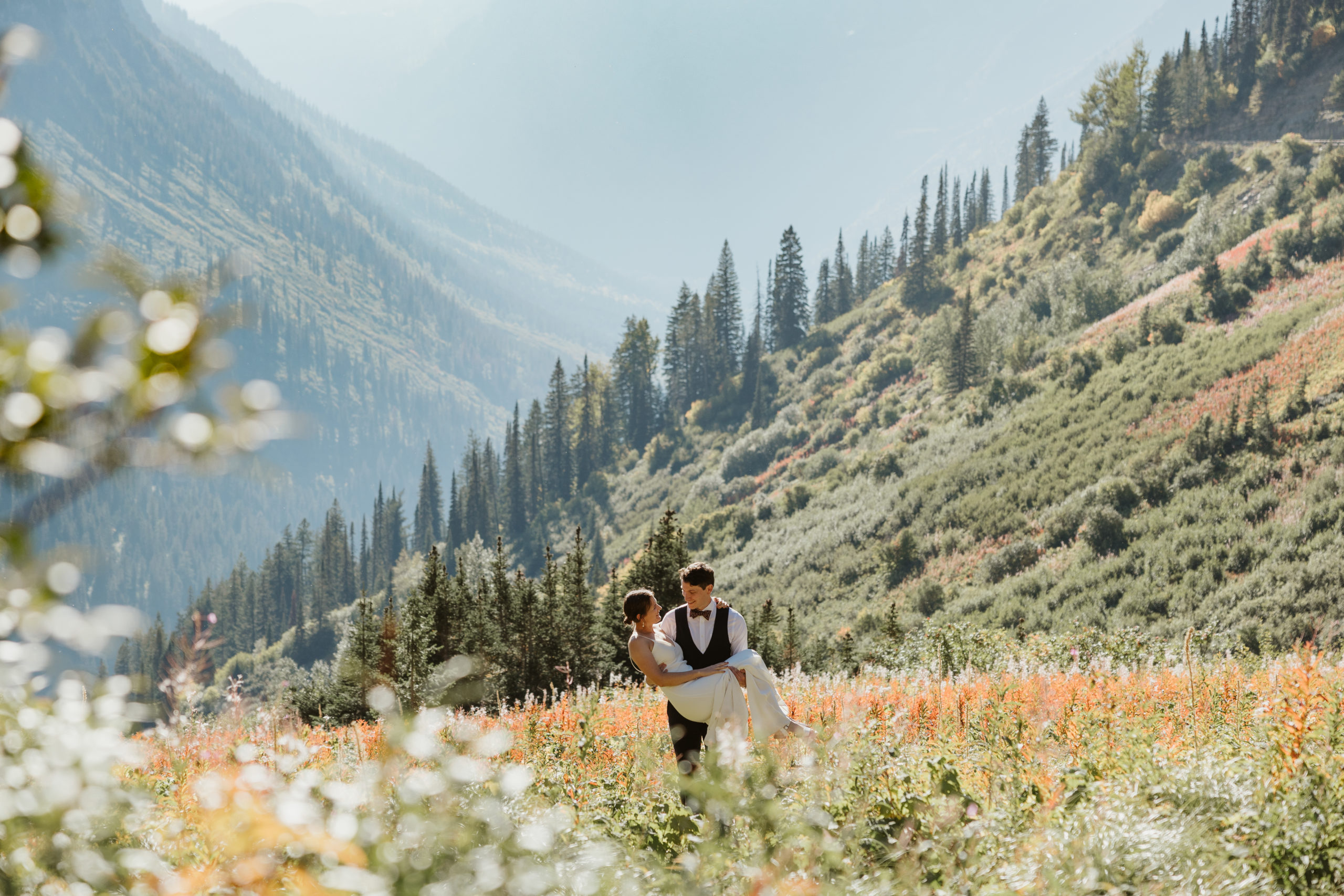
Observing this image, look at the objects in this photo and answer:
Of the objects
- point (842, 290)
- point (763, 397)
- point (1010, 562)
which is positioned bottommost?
point (1010, 562)

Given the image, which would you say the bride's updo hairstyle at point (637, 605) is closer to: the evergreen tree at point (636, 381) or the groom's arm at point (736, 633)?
the groom's arm at point (736, 633)

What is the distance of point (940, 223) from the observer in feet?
267

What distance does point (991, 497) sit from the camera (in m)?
29.6

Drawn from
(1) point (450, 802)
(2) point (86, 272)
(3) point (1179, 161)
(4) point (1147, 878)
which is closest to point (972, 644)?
(4) point (1147, 878)

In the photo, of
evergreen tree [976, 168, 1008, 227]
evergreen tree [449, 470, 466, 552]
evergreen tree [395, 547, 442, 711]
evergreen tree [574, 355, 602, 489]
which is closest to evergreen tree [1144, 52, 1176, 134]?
evergreen tree [976, 168, 1008, 227]

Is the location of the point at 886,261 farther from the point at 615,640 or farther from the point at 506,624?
the point at 615,640

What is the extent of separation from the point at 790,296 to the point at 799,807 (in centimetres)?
8379

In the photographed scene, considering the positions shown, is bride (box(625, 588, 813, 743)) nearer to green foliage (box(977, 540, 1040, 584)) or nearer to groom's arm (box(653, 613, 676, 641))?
groom's arm (box(653, 613, 676, 641))

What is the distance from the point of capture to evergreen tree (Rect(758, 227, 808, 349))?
8369 cm

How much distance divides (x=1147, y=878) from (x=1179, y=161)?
69.3 meters

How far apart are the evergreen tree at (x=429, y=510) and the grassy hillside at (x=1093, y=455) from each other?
5146cm

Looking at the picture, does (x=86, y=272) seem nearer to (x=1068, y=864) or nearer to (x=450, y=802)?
(x=450, y=802)

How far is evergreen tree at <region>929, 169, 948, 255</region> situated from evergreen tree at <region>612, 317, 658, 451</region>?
103 ft

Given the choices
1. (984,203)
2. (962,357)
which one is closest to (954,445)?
(962,357)
